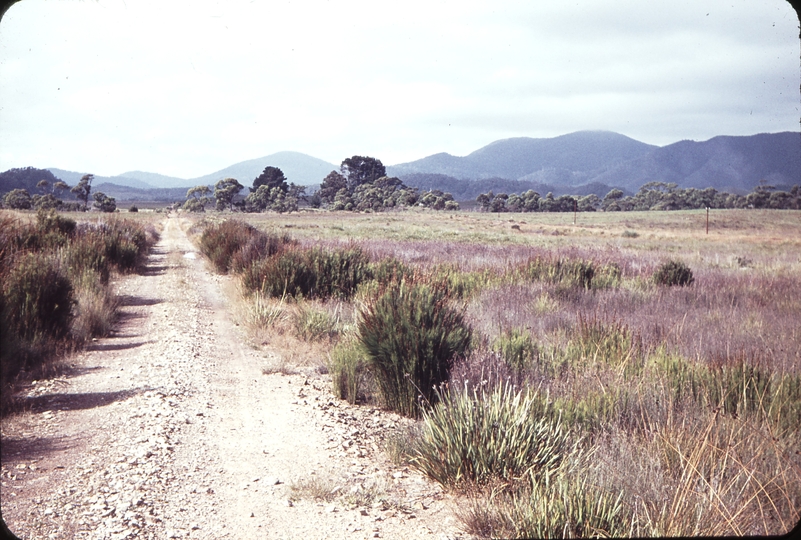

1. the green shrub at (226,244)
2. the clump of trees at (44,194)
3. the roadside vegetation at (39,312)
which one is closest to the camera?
the roadside vegetation at (39,312)

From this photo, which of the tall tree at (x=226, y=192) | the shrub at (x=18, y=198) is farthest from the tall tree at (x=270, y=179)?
the shrub at (x=18, y=198)

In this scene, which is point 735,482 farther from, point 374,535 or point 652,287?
point 652,287

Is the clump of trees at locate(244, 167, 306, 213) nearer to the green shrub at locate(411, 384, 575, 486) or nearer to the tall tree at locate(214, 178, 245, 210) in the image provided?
the tall tree at locate(214, 178, 245, 210)

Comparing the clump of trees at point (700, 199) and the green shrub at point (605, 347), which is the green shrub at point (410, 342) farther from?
the clump of trees at point (700, 199)

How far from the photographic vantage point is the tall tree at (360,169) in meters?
89.1

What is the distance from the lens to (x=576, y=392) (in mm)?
4766

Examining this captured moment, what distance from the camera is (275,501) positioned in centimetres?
348

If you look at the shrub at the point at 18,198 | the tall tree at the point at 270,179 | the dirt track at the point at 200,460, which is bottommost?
the dirt track at the point at 200,460

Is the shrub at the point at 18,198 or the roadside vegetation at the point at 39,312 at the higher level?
the shrub at the point at 18,198

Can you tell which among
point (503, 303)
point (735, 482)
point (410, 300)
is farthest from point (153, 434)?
point (503, 303)

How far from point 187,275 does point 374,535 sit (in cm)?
1462

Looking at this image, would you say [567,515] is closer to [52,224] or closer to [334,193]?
[52,224]

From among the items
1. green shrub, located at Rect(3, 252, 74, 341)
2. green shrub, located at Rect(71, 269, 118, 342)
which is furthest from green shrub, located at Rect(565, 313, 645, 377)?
green shrub, located at Rect(71, 269, 118, 342)

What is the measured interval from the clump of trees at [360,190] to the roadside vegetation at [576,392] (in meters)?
72.5
